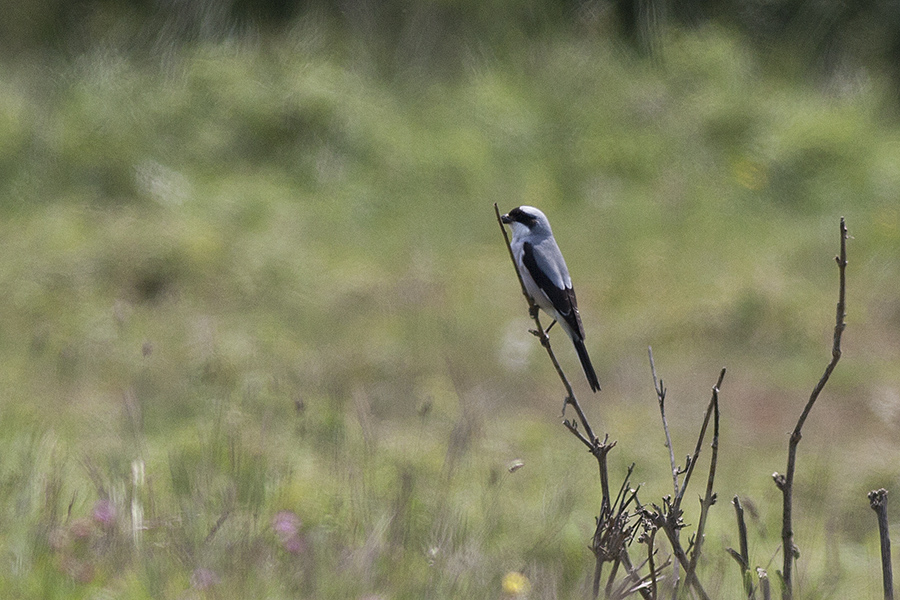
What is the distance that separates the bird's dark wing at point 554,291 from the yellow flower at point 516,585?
2.04m

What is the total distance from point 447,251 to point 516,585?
6.31m

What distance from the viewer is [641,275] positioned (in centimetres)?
799

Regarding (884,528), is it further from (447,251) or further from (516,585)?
(447,251)

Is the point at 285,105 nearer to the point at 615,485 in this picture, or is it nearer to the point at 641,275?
the point at 641,275

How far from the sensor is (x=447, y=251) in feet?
26.9

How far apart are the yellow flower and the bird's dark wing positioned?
80.4 inches

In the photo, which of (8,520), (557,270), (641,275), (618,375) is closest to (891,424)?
(618,375)

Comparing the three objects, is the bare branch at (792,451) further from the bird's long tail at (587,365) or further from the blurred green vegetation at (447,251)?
the blurred green vegetation at (447,251)

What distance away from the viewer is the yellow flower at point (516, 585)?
6.33ft

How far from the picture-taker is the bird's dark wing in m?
3.95

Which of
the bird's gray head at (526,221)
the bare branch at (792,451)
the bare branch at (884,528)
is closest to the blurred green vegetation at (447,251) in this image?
the bird's gray head at (526,221)

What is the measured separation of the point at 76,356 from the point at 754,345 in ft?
14.7

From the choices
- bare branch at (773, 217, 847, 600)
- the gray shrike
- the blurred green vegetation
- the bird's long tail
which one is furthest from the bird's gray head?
bare branch at (773, 217, 847, 600)

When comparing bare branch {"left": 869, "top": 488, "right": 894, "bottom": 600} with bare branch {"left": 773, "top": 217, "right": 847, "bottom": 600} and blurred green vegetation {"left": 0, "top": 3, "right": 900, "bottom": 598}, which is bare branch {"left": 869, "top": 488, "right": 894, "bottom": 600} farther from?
blurred green vegetation {"left": 0, "top": 3, "right": 900, "bottom": 598}
